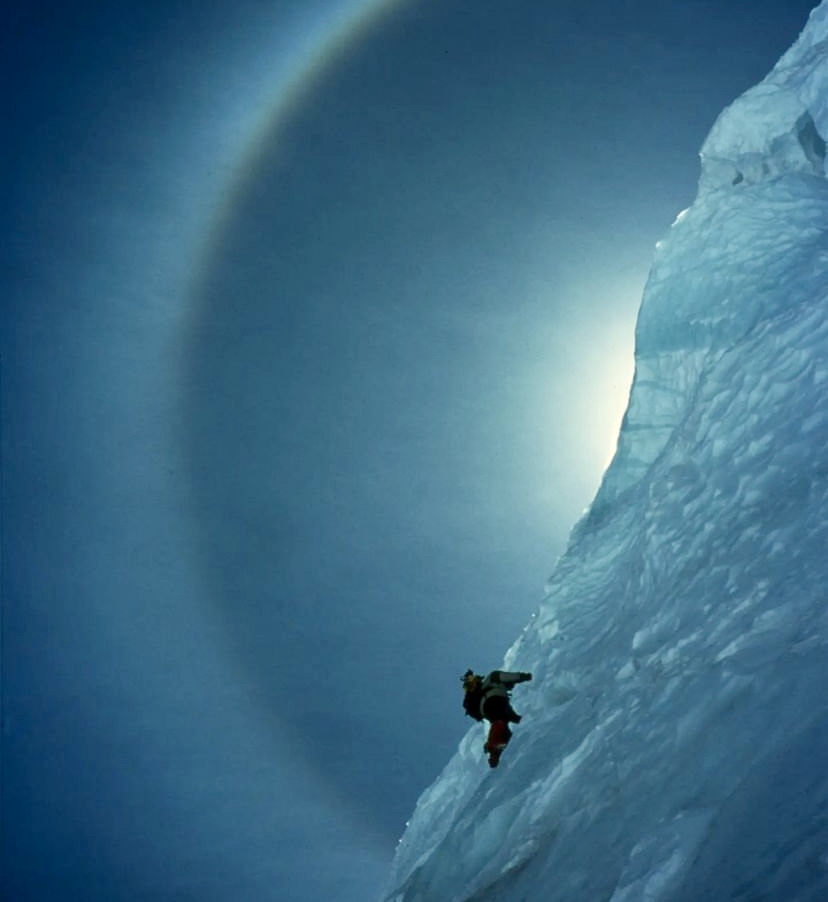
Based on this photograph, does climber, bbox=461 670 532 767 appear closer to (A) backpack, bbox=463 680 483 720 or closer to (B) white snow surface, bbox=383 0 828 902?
(A) backpack, bbox=463 680 483 720

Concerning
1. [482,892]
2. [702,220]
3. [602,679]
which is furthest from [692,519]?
[702,220]

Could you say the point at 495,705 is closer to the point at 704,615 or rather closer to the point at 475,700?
the point at 475,700

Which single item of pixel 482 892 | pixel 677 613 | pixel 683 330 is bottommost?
pixel 482 892

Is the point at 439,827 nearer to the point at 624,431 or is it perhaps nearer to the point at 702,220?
the point at 624,431

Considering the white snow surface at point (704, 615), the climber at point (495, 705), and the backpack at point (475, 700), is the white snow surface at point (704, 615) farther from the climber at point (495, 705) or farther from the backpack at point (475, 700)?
the backpack at point (475, 700)

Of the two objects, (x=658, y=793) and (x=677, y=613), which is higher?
(x=677, y=613)

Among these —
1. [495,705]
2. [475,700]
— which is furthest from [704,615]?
[475,700]
